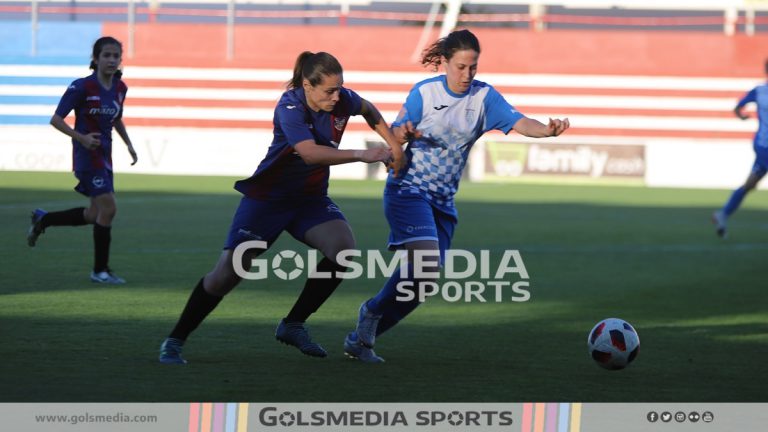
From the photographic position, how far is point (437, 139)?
7551 mm

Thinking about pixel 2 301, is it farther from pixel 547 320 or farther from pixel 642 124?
pixel 642 124

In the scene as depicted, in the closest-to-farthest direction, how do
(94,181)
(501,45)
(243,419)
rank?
(243,419) < (94,181) < (501,45)

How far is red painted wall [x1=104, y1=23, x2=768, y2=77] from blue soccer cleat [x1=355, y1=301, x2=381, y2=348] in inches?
988

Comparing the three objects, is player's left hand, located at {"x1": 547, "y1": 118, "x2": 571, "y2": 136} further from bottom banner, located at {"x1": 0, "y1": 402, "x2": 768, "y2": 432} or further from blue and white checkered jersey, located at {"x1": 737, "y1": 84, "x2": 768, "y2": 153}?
blue and white checkered jersey, located at {"x1": 737, "y1": 84, "x2": 768, "y2": 153}

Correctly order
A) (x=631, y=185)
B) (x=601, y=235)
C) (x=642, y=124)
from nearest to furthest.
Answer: (x=601, y=235), (x=631, y=185), (x=642, y=124)

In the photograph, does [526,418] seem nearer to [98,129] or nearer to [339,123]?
[339,123]

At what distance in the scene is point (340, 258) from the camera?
7.39 meters

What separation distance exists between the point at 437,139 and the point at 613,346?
1498mm

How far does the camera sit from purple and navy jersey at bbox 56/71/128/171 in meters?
11.0

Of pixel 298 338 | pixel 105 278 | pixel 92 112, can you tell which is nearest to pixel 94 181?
Answer: pixel 92 112

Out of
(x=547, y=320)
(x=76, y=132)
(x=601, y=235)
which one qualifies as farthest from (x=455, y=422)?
(x=601, y=235)

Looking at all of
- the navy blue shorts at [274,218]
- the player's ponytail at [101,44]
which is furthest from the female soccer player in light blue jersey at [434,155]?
the player's ponytail at [101,44]

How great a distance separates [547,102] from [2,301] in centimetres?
2274

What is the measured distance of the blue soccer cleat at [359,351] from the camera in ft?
24.3
